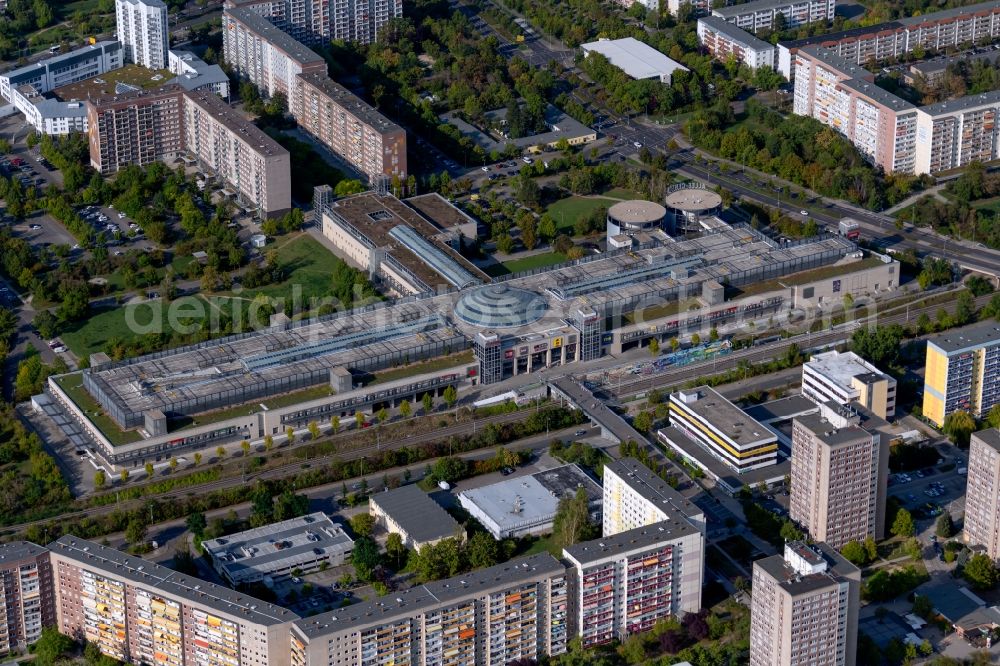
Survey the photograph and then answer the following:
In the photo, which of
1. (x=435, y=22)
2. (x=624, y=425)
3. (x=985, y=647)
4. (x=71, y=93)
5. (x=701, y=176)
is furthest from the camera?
(x=435, y=22)

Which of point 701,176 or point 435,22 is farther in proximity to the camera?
point 435,22

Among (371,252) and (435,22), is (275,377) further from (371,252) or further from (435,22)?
(435,22)

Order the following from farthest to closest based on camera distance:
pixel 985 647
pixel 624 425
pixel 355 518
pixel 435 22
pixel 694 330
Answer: pixel 435 22 → pixel 694 330 → pixel 624 425 → pixel 355 518 → pixel 985 647

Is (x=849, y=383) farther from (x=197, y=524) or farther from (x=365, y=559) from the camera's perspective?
(x=197, y=524)

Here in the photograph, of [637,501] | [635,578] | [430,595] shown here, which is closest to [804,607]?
[635,578]

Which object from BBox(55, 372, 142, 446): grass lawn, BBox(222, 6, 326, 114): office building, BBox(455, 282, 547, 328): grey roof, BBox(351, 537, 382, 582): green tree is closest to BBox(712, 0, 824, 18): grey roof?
BBox(222, 6, 326, 114): office building

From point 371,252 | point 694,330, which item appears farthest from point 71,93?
point 694,330

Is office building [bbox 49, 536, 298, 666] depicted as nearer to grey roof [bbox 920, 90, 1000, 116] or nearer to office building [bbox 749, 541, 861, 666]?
office building [bbox 749, 541, 861, 666]
